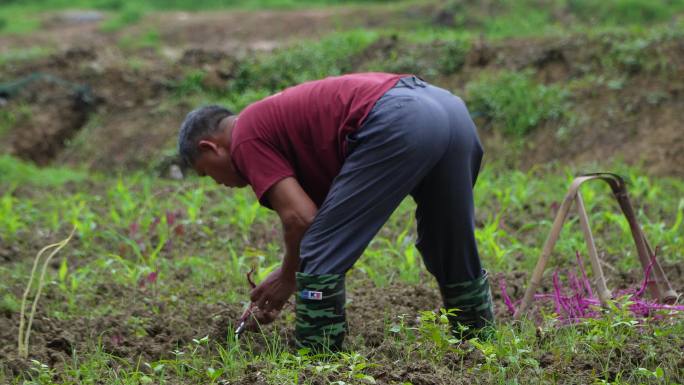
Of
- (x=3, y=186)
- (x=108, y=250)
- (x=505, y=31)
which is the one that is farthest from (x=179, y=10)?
(x=108, y=250)

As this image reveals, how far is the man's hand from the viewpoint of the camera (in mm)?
4359

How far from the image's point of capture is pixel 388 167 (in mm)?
4023

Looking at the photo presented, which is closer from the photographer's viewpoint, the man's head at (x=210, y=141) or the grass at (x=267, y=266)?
the grass at (x=267, y=266)

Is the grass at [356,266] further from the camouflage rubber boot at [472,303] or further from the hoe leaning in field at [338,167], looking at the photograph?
the hoe leaning in field at [338,167]

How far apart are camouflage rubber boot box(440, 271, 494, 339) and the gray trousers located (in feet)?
1.54

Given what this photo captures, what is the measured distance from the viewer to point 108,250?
22.2 ft

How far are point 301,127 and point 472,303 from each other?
1.09 meters

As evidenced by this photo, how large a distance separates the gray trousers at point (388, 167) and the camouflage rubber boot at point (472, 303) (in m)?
0.47

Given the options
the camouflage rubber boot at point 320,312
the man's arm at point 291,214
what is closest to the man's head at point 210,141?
the man's arm at point 291,214

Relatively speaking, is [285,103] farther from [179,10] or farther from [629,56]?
[179,10]

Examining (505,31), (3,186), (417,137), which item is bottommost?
(3,186)

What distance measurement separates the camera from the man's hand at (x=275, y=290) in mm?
4359

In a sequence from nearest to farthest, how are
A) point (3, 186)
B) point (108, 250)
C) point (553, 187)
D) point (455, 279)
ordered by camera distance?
point (455, 279) → point (108, 250) → point (553, 187) → point (3, 186)

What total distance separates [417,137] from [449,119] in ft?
0.60
